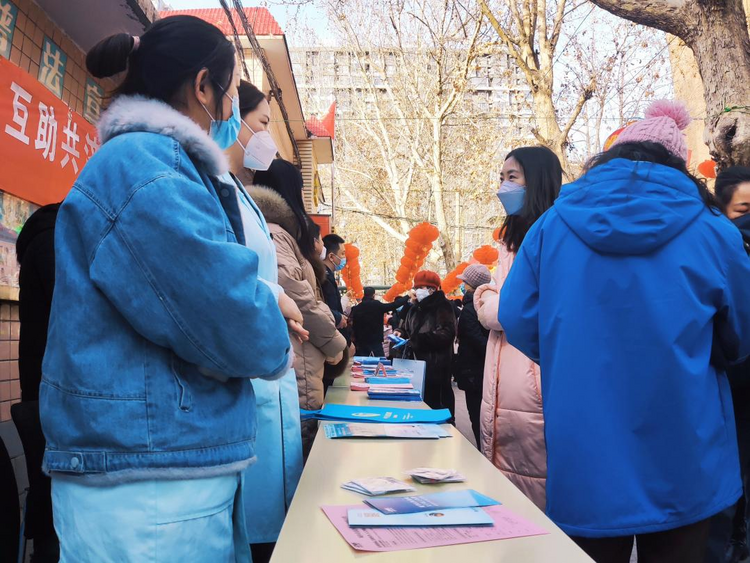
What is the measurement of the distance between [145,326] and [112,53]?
684 mm

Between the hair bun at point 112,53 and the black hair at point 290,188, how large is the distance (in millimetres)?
1296

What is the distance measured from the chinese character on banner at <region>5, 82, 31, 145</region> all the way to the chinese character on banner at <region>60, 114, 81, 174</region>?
1.95ft

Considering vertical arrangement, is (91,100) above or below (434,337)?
above

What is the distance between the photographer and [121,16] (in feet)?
14.9

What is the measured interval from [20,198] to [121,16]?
168 cm

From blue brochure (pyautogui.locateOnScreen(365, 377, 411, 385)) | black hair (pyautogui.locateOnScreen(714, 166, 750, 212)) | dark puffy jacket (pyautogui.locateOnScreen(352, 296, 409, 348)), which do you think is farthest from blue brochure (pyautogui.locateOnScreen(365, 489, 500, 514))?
dark puffy jacket (pyautogui.locateOnScreen(352, 296, 409, 348))

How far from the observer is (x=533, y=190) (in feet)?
8.92

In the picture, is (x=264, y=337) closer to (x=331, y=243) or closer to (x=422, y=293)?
(x=422, y=293)

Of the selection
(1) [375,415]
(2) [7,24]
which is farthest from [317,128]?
(1) [375,415]

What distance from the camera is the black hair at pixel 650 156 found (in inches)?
71.2

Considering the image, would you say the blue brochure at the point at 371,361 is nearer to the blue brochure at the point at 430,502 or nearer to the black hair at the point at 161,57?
the blue brochure at the point at 430,502

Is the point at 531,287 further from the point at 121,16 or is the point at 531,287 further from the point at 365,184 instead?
the point at 365,184

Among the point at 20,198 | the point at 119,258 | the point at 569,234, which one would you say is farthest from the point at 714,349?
the point at 20,198

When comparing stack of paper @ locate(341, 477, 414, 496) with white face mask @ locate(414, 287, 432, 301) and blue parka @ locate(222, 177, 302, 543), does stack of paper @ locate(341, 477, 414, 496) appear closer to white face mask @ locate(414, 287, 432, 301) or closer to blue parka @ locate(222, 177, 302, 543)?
blue parka @ locate(222, 177, 302, 543)
